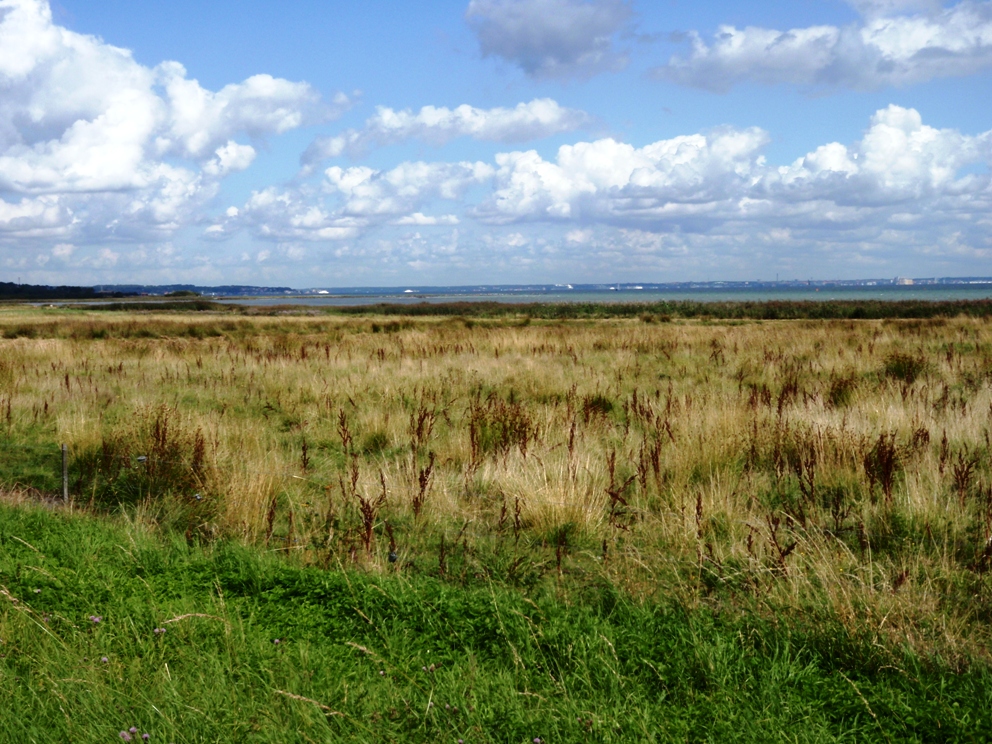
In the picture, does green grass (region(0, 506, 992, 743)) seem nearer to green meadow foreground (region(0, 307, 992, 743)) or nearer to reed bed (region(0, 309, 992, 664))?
green meadow foreground (region(0, 307, 992, 743))

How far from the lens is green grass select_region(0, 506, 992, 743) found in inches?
109

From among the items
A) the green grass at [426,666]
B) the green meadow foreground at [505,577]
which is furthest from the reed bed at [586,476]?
the green grass at [426,666]

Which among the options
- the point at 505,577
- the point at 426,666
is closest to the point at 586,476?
the point at 505,577

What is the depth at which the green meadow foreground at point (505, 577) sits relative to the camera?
2.88 m

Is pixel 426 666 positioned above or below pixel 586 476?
below

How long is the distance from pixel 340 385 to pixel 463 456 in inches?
194

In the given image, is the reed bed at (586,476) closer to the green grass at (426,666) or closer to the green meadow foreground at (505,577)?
the green meadow foreground at (505,577)

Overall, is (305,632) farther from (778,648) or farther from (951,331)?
(951,331)

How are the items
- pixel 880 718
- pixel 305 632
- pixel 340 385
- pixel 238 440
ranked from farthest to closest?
1. pixel 340 385
2. pixel 238 440
3. pixel 305 632
4. pixel 880 718

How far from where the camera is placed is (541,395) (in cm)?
1098

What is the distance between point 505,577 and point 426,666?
3.88ft

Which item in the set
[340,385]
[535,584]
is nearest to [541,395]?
[340,385]

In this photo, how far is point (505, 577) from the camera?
436cm

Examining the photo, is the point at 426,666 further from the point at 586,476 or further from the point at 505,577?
the point at 586,476
